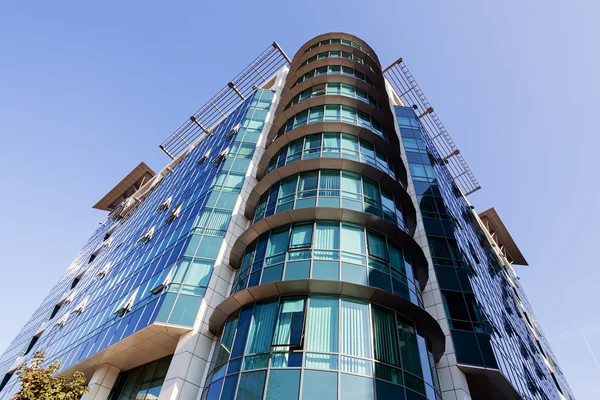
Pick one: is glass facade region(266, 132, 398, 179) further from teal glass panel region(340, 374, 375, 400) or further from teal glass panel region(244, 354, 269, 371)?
teal glass panel region(340, 374, 375, 400)

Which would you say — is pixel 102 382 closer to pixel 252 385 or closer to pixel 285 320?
pixel 252 385

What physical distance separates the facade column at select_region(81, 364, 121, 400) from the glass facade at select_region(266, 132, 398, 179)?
14731mm

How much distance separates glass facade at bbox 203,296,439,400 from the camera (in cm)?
1183

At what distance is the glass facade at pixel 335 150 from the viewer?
70.2 ft

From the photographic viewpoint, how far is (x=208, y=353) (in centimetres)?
1622

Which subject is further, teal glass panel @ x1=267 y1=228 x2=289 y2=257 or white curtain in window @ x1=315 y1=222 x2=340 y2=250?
teal glass panel @ x1=267 y1=228 x2=289 y2=257

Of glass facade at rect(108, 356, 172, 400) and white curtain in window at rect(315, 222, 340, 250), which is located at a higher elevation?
white curtain in window at rect(315, 222, 340, 250)

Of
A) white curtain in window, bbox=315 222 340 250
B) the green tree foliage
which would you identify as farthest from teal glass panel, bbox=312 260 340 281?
the green tree foliage

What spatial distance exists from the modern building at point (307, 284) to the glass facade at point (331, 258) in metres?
0.08

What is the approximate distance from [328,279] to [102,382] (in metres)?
14.8

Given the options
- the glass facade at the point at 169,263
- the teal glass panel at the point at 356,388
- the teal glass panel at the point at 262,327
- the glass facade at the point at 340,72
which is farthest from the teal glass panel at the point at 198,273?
the glass facade at the point at 340,72

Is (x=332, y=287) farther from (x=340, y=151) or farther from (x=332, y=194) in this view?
(x=340, y=151)

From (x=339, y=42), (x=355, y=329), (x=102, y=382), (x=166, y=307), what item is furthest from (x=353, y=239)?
(x=339, y=42)

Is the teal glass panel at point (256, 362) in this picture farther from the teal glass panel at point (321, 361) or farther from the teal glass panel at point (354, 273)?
the teal glass panel at point (354, 273)
